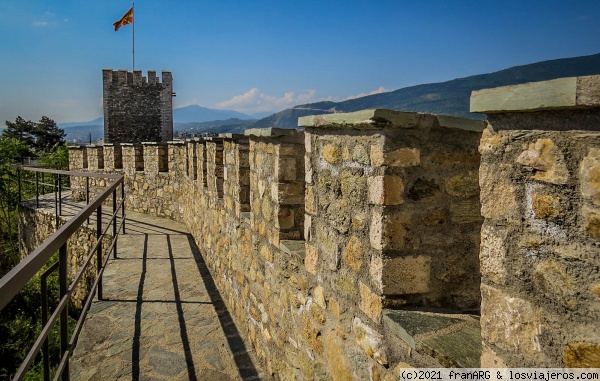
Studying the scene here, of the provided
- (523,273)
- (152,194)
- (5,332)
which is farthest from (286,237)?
(152,194)

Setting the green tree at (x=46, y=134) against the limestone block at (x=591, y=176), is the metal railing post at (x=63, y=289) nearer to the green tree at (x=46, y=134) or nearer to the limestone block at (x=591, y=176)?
the limestone block at (x=591, y=176)

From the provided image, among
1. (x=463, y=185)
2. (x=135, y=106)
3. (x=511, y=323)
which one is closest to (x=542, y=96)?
(x=511, y=323)

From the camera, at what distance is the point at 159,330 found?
347 cm

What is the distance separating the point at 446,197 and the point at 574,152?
80 cm

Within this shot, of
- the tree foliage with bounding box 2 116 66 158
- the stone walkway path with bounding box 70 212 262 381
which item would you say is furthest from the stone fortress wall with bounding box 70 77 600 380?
the tree foliage with bounding box 2 116 66 158

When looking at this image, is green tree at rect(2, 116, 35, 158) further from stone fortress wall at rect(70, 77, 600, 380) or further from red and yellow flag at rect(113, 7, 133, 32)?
stone fortress wall at rect(70, 77, 600, 380)

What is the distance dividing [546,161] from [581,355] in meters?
0.45

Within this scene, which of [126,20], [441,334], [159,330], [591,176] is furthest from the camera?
[126,20]

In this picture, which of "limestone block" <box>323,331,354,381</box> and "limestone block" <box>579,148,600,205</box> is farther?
"limestone block" <box>323,331,354,381</box>

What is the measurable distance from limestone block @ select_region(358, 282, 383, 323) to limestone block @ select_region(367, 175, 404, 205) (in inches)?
15.3

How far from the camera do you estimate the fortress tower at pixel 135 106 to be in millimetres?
24188

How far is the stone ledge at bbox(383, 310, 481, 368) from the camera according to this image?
129 cm

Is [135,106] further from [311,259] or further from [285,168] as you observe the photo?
[311,259]

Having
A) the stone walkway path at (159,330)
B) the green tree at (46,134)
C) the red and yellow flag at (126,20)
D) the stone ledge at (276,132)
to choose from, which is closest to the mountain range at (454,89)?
the green tree at (46,134)
